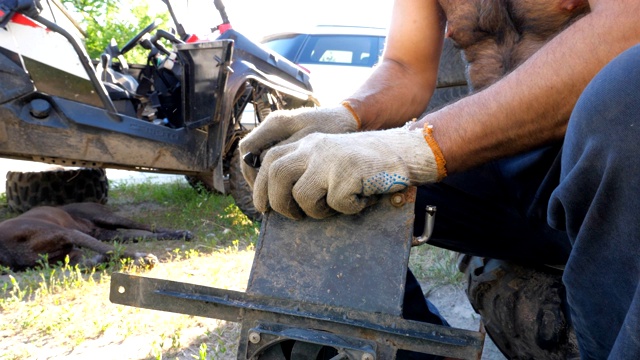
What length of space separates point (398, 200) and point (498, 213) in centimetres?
53

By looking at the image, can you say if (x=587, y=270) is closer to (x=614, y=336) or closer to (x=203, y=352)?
(x=614, y=336)

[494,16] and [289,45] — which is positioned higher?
[494,16]

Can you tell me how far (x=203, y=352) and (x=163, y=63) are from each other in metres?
3.94

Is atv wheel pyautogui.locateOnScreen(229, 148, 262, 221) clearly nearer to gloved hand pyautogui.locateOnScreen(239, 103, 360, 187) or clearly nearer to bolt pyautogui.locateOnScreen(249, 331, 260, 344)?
gloved hand pyautogui.locateOnScreen(239, 103, 360, 187)

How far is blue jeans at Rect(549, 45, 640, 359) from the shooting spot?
0.93 m

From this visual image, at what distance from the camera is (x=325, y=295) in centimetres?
123

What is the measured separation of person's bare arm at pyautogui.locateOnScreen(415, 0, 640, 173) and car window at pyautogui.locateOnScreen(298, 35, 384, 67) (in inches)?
267

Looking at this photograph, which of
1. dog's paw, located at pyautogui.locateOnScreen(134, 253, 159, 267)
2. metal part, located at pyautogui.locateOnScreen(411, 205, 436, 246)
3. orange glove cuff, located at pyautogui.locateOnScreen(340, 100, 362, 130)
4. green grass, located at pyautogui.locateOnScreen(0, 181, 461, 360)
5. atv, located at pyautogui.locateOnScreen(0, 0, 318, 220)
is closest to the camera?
metal part, located at pyautogui.locateOnScreen(411, 205, 436, 246)

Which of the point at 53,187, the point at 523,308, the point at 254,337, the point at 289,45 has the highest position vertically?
the point at 254,337

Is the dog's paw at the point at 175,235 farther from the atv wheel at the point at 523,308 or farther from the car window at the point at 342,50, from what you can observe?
the car window at the point at 342,50

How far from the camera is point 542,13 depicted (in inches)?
69.0

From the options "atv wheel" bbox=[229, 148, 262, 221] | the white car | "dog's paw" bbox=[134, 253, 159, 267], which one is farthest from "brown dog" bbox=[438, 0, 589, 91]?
the white car

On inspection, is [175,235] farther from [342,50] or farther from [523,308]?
[342,50]

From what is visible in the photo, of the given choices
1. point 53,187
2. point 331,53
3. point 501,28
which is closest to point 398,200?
point 501,28
